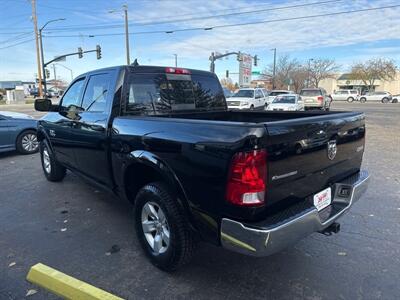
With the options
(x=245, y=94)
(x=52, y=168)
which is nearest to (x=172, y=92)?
(x=52, y=168)

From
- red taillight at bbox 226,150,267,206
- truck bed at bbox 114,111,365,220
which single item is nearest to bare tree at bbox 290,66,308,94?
truck bed at bbox 114,111,365,220

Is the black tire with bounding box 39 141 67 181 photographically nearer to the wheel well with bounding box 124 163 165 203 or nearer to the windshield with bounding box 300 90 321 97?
the wheel well with bounding box 124 163 165 203

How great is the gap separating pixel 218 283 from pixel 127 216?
1952 millimetres

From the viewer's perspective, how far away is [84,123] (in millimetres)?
4121

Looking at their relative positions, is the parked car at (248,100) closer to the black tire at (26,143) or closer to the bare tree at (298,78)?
the black tire at (26,143)

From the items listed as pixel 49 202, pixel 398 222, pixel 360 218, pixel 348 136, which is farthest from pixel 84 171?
pixel 398 222

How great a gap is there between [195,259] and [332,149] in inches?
67.9

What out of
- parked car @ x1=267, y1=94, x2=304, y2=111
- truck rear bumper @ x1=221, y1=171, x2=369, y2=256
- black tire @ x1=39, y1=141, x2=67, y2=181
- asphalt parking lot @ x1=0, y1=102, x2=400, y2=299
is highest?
parked car @ x1=267, y1=94, x2=304, y2=111

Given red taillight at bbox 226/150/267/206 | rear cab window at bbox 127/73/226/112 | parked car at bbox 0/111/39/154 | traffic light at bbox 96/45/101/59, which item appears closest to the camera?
red taillight at bbox 226/150/267/206

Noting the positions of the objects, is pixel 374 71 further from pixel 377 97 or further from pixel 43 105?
pixel 43 105

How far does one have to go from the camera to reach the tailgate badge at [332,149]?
2801 mm

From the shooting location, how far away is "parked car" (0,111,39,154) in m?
8.40

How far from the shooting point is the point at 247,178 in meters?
2.22

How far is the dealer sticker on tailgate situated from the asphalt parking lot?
0.69m
